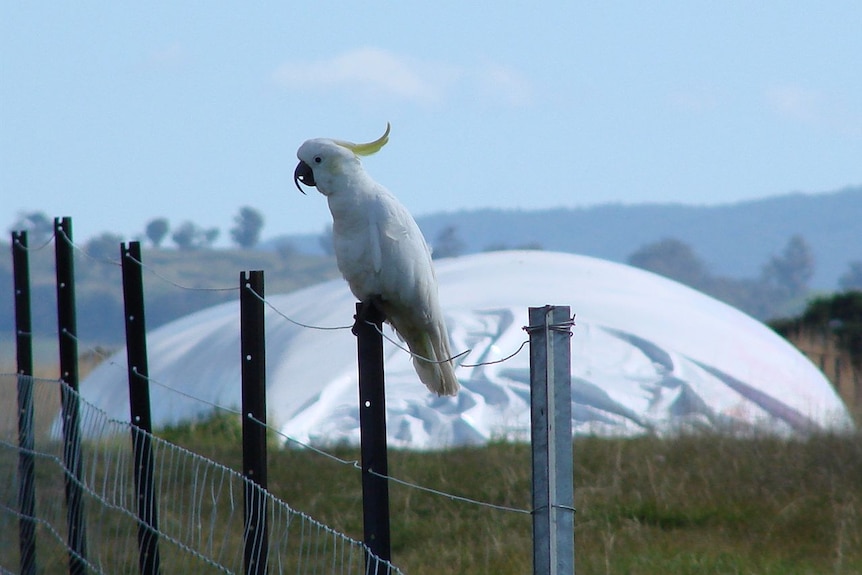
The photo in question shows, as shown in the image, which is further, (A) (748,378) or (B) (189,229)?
→ (B) (189,229)

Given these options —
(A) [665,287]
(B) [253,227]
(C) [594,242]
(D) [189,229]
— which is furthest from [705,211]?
(A) [665,287]

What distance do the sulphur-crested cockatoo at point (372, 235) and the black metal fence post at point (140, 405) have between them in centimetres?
82

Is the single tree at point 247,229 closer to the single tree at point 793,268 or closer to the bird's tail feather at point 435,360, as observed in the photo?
the single tree at point 793,268

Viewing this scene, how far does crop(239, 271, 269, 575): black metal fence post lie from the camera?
11.4 ft

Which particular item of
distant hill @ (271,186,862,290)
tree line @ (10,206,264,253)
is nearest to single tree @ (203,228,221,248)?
tree line @ (10,206,264,253)

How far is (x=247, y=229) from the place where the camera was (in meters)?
112

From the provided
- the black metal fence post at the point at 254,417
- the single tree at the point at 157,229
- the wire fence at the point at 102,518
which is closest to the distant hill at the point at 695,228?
the single tree at the point at 157,229

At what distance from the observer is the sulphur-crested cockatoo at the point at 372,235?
369 centimetres

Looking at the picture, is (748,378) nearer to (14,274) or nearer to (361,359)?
(14,274)

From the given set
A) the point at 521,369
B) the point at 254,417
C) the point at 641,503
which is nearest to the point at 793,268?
the point at 521,369

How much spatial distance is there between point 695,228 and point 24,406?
167998 millimetres

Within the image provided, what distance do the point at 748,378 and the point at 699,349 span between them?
498mm

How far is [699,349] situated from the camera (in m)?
9.74

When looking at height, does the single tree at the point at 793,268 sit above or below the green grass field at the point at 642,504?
below
